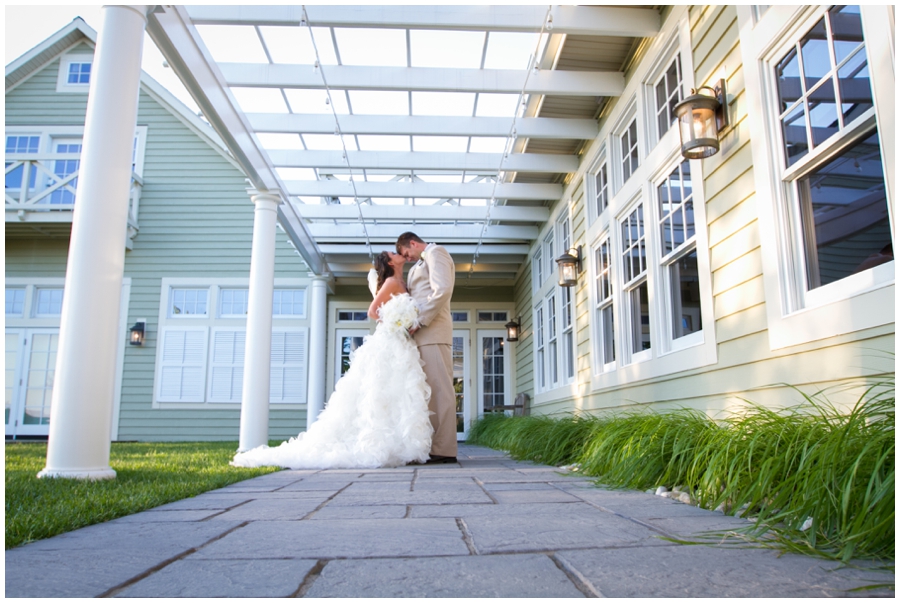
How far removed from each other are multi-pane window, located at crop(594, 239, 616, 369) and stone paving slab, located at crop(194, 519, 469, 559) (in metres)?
4.22

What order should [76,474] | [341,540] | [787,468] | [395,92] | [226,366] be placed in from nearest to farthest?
[341,540] < [787,468] < [76,474] < [395,92] < [226,366]

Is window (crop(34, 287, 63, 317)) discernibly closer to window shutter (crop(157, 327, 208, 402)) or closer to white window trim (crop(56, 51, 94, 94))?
window shutter (crop(157, 327, 208, 402))

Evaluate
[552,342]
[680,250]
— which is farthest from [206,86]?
[552,342]

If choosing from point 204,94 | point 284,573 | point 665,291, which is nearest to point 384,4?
point 204,94

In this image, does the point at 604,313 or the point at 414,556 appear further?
the point at 604,313

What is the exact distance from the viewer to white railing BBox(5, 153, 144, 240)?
960cm

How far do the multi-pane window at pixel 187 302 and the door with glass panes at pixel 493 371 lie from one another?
492 centimetres

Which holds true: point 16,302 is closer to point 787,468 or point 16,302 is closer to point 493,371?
point 493,371

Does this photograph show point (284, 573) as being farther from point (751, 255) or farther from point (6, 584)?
point (751, 255)

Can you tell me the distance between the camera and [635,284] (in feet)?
15.9

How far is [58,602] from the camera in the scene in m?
0.97

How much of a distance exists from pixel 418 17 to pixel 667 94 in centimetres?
184

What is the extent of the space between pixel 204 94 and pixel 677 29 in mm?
3326

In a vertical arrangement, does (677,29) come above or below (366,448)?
above
